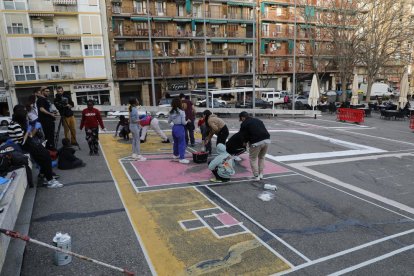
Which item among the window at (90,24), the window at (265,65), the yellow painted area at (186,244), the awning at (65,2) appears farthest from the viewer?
the window at (265,65)

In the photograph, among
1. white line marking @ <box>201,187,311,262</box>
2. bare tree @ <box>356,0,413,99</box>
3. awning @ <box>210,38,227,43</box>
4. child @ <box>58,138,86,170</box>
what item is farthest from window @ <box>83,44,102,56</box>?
white line marking @ <box>201,187,311,262</box>

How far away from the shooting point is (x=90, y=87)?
39969mm

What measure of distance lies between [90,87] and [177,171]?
35.0 metres

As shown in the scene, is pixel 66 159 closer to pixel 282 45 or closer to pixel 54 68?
pixel 54 68

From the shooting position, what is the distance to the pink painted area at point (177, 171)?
7910 millimetres

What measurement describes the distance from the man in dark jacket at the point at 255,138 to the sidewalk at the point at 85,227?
11.0 feet

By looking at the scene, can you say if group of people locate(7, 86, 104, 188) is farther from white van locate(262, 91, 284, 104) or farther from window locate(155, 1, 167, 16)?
window locate(155, 1, 167, 16)

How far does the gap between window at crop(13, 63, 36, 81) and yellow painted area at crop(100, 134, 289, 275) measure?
36373 mm

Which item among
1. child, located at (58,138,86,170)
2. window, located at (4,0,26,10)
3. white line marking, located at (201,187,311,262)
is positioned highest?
window, located at (4,0,26,10)

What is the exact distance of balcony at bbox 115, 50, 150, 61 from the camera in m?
40.8

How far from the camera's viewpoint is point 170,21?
144 ft

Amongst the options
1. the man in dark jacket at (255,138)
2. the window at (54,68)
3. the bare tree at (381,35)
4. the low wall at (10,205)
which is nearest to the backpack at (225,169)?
the man in dark jacket at (255,138)

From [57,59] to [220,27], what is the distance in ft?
76.5

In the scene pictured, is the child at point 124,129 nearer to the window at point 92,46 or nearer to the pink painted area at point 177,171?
the pink painted area at point 177,171
